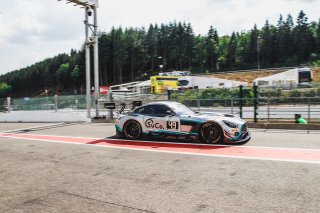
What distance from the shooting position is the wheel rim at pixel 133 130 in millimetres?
10906

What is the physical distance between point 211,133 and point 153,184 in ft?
14.0

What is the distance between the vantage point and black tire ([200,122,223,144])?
9343 millimetres

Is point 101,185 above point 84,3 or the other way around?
the other way around

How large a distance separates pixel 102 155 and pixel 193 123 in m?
2.99

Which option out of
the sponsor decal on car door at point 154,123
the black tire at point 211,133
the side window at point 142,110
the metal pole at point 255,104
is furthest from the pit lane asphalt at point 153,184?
the metal pole at point 255,104

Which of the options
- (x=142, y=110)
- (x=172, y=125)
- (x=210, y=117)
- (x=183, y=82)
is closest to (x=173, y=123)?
(x=172, y=125)

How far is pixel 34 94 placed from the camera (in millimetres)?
139875

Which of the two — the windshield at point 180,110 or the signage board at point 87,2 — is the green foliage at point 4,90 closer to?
the signage board at point 87,2

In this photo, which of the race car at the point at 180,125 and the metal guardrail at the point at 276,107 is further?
the metal guardrail at the point at 276,107

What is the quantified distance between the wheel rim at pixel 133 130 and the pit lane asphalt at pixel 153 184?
235 cm

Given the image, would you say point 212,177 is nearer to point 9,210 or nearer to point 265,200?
point 265,200

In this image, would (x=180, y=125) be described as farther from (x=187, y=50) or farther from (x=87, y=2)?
(x=187, y=50)

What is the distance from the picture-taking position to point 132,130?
11.1 metres

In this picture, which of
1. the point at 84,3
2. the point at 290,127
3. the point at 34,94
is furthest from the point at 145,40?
the point at 290,127
